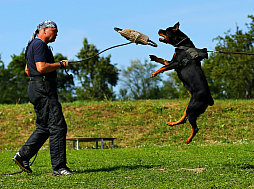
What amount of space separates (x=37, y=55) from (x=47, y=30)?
57 centimetres

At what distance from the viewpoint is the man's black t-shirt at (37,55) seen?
6.38m

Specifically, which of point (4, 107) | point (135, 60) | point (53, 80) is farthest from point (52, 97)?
point (135, 60)

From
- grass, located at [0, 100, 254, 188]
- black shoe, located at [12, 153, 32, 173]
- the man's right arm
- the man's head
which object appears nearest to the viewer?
grass, located at [0, 100, 254, 188]

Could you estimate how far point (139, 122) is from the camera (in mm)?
17438

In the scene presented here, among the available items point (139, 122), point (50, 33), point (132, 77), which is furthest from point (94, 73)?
point (50, 33)

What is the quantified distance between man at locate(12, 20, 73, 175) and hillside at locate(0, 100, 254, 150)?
353 inches

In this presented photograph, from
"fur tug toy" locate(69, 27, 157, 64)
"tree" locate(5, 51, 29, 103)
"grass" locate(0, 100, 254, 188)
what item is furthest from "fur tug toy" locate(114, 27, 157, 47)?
"tree" locate(5, 51, 29, 103)

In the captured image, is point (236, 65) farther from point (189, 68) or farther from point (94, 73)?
point (189, 68)

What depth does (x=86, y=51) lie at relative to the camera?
49188 millimetres

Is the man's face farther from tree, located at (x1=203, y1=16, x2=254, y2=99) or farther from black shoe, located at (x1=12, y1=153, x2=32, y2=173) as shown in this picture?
tree, located at (x1=203, y1=16, x2=254, y2=99)

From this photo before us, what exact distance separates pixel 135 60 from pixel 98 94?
1526 centimetres

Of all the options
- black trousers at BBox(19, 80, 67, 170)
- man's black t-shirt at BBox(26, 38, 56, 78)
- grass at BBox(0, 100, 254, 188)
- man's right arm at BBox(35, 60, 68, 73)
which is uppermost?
man's black t-shirt at BBox(26, 38, 56, 78)

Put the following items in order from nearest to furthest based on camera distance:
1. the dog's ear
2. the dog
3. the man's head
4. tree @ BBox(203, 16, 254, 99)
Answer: the dog, the dog's ear, the man's head, tree @ BBox(203, 16, 254, 99)

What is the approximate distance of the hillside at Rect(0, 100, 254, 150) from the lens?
615 inches
